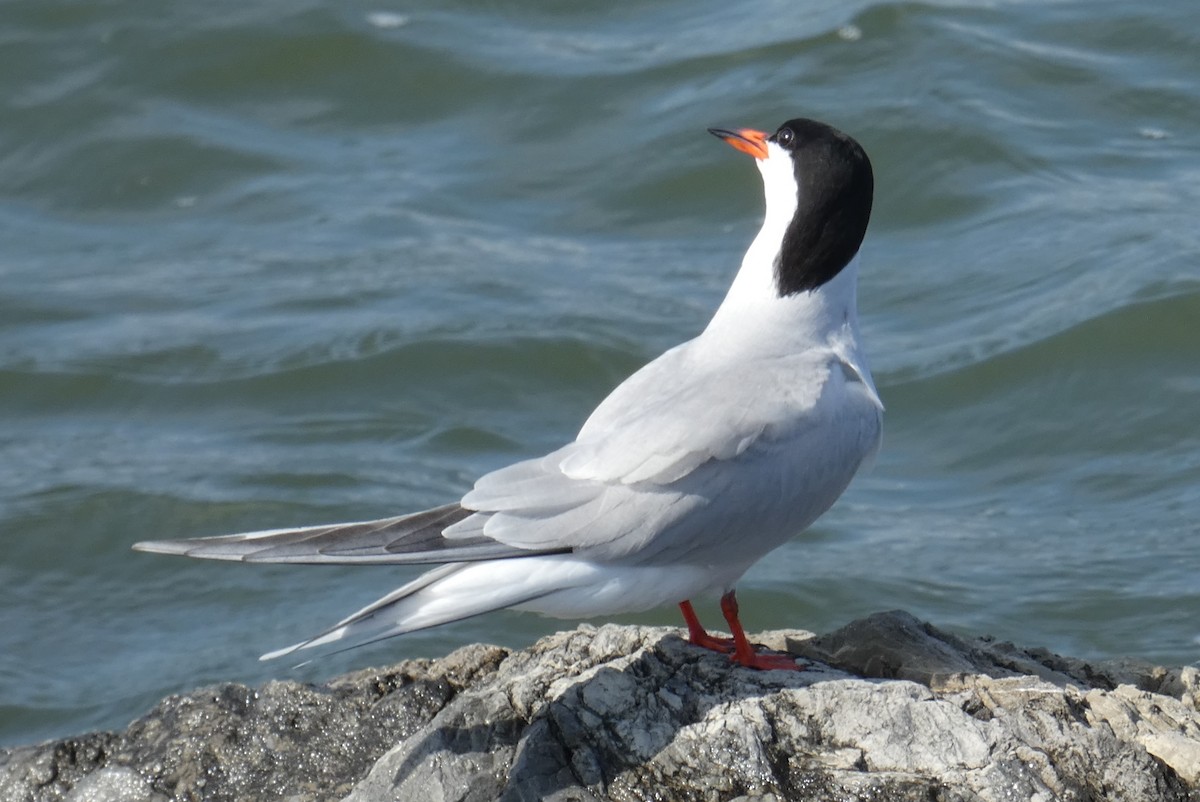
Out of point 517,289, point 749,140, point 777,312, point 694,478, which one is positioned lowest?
point 517,289

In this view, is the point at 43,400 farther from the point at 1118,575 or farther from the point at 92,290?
the point at 1118,575

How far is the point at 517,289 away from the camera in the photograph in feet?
33.5

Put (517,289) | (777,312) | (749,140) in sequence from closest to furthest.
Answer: (777,312), (749,140), (517,289)

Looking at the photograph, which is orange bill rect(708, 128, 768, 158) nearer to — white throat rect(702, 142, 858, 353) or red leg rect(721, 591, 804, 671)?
white throat rect(702, 142, 858, 353)

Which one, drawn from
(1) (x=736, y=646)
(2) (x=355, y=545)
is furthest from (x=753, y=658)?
(2) (x=355, y=545)

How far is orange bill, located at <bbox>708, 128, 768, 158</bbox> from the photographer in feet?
17.9

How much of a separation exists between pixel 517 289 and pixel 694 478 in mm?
5709

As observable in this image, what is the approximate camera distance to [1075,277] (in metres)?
10.1

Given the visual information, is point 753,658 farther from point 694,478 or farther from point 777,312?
point 777,312

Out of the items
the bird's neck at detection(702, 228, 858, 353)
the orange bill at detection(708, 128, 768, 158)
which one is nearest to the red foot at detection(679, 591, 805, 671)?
the bird's neck at detection(702, 228, 858, 353)

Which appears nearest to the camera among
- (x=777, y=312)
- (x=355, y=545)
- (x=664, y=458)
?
(x=355, y=545)

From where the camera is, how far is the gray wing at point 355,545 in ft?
13.0

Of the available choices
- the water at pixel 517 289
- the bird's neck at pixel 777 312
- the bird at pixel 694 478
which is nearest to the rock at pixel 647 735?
the bird at pixel 694 478

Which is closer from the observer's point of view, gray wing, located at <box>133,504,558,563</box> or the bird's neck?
gray wing, located at <box>133,504,558,563</box>
